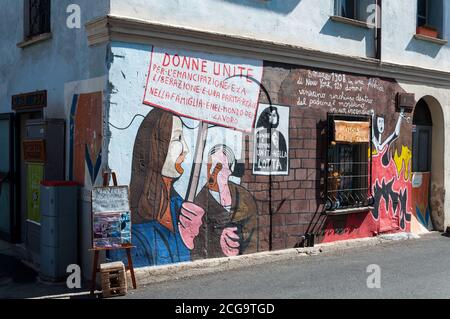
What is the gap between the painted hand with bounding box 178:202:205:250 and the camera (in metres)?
7.66

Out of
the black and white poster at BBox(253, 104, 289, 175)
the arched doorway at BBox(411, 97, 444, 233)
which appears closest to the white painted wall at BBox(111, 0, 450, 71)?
the arched doorway at BBox(411, 97, 444, 233)

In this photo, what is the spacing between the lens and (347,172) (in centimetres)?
1004

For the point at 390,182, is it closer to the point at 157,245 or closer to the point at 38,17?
the point at 157,245

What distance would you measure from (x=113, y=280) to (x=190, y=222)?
1547 millimetres

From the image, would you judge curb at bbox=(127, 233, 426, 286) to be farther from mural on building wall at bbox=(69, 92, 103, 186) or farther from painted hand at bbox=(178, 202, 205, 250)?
mural on building wall at bbox=(69, 92, 103, 186)

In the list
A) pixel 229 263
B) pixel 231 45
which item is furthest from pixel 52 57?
pixel 229 263

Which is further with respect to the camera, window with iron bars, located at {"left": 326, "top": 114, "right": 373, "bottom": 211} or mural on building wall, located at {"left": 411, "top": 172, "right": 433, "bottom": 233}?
mural on building wall, located at {"left": 411, "top": 172, "right": 433, "bottom": 233}

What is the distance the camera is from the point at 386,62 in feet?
34.3

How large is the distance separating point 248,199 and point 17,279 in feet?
11.6

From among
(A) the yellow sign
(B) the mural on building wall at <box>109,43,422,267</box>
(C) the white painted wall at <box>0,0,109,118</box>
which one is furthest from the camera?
(A) the yellow sign

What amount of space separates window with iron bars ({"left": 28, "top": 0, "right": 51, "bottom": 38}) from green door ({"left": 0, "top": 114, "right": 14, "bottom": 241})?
63.9 inches

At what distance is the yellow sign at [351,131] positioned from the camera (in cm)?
938

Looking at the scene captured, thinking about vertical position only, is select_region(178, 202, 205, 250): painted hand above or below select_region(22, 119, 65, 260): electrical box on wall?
below

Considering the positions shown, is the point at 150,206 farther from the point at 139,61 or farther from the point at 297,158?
the point at 297,158
